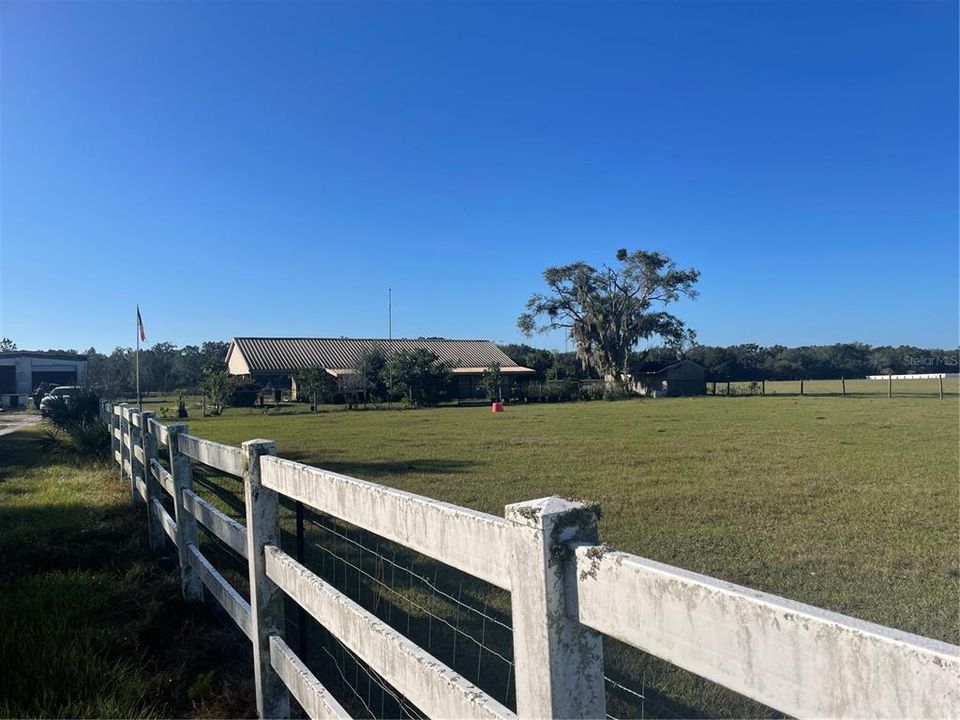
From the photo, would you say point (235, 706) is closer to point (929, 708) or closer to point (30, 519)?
point (929, 708)

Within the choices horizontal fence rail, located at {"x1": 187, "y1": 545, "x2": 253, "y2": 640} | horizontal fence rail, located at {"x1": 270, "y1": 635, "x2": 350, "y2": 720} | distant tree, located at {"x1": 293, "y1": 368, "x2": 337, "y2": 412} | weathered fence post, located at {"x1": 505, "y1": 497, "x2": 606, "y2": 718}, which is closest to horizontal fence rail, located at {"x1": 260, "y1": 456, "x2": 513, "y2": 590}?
weathered fence post, located at {"x1": 505, "y1": 497, "x2": 606, "y2": 718}

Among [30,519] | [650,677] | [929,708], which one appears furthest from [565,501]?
[30,519]

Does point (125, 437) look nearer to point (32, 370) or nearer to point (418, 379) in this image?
point (418, 379)

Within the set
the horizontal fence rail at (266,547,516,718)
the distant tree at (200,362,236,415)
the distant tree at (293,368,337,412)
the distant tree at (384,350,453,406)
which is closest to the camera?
the horizontal fence rail at (266,547,516,718)

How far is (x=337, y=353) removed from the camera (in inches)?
2121

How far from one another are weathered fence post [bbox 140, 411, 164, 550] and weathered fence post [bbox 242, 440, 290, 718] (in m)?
3.49

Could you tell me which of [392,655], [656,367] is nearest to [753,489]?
[392,655]

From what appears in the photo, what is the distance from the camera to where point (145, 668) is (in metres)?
3.80

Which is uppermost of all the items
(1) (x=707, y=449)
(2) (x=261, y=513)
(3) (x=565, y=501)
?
(3) (x=565, y=501)

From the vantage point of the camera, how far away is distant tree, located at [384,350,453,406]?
41625 millimetres

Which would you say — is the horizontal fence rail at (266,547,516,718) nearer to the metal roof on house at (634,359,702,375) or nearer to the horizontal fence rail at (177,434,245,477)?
the horizontal fence rail at (177,434,245,477)

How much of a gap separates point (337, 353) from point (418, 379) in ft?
48.1

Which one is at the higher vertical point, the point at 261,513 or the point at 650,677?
the point at 261,513

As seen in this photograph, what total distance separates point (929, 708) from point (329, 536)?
623 cm
